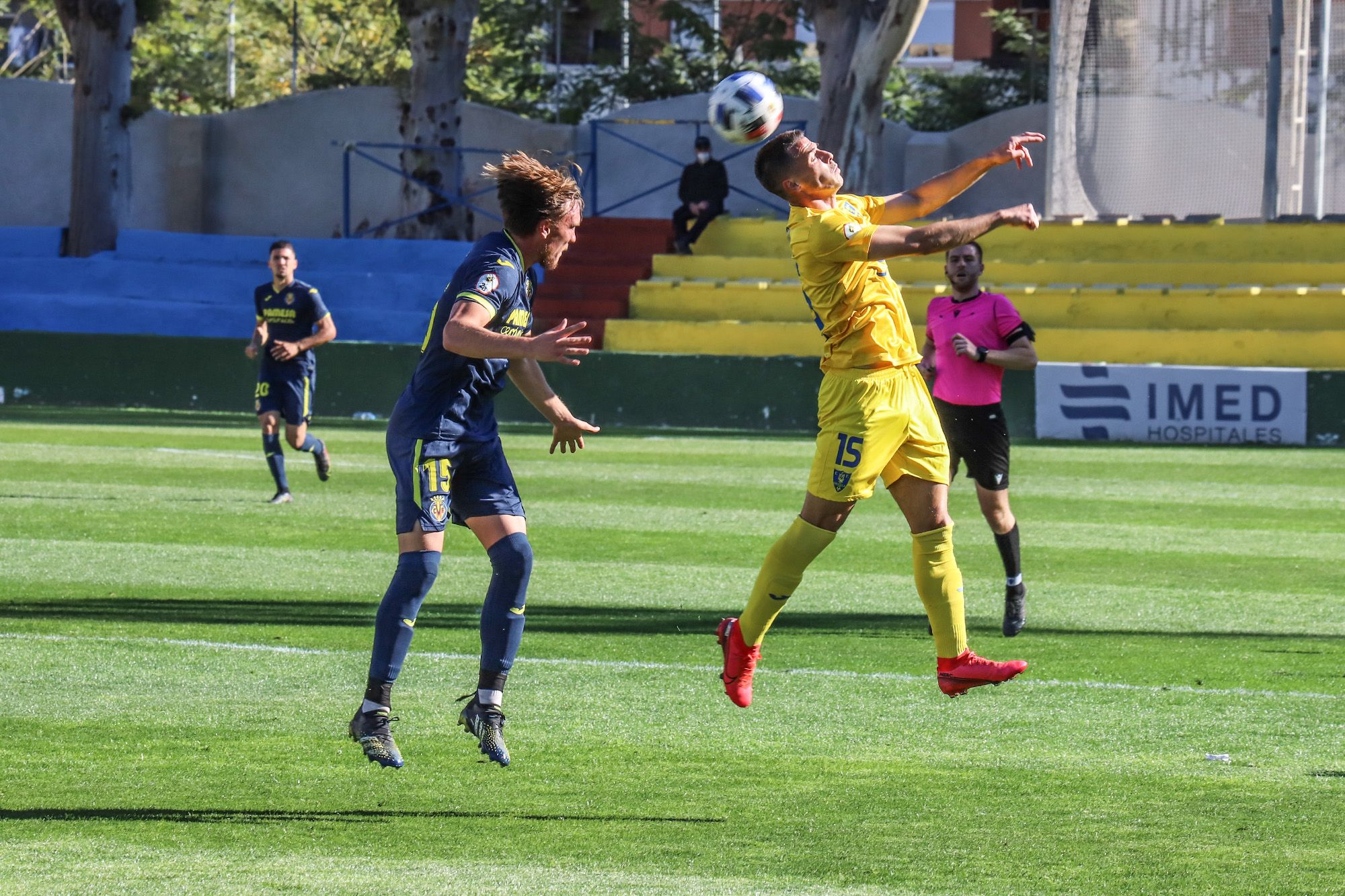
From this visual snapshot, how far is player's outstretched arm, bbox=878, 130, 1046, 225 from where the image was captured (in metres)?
6.42

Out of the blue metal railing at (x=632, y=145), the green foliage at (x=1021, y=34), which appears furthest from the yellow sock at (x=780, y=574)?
the green foliage at (x=1021, y=34)

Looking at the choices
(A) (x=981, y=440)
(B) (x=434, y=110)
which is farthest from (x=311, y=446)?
(B) (x=434, y=110)

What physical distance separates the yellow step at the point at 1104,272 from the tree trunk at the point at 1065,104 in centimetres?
105

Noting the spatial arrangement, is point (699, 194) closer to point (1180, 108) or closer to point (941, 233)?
point (1180, 108)

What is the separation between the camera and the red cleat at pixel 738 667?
267 inches

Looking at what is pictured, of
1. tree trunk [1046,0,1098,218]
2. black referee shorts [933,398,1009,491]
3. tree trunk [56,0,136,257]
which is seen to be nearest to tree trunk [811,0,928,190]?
tree trunk [1046,0,1098,218]

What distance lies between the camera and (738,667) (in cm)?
681

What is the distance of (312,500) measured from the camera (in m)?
14.8

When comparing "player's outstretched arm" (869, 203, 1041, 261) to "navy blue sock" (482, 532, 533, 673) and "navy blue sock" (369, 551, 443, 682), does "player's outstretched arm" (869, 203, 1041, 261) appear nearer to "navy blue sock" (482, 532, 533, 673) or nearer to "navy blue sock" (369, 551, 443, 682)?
"navy blue sock" (482, 532, 533, 673)

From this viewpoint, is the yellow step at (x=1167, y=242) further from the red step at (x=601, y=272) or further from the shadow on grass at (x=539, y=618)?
the shadow on grass at (x=539, y=618)

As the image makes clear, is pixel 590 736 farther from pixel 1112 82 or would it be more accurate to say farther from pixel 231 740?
pixel 1112 82

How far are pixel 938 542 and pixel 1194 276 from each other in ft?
65.5

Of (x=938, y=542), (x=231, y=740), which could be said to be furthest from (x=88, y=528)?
(x=938, y=542)

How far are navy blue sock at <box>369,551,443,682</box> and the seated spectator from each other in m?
22.1
